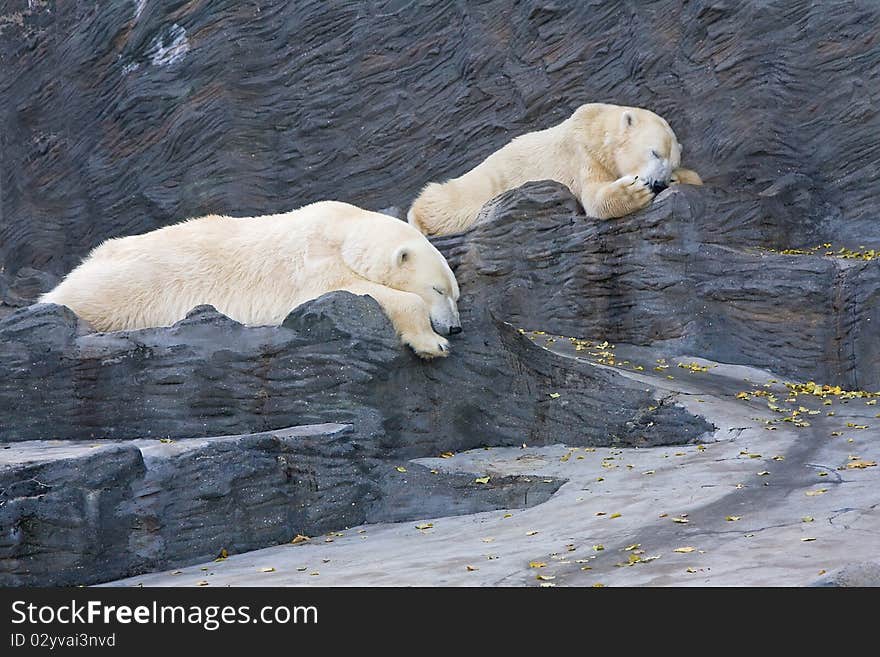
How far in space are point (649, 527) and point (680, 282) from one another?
614cm

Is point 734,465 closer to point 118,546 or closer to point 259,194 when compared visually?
point 118,546

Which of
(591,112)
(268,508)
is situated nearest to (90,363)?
(268,508)

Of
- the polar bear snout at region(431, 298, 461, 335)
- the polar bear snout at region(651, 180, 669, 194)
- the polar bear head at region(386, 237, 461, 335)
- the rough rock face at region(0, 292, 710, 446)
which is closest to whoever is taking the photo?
the rough rock face at region(0, 292, 710, 446)

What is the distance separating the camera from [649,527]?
575cm

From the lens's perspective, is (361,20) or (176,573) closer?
(176,573)

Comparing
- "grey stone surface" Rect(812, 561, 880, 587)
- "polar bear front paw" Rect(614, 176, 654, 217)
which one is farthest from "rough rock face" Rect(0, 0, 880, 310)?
"grey stone surface" Rect(812, 561, 880, 587)

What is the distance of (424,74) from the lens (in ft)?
51.5

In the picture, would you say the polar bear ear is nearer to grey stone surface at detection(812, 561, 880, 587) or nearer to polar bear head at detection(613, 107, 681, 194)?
grey stone surface at detection(812, 561, 880, 587)

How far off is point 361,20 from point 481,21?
5.87 ft

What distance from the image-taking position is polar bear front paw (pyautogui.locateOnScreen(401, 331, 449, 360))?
798cm

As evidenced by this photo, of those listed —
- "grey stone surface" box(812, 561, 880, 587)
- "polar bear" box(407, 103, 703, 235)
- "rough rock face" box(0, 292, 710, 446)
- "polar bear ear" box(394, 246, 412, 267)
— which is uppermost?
"polar bear" box(407, 103, 703, 235)

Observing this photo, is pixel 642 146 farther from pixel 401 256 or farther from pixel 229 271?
pixel 229 271

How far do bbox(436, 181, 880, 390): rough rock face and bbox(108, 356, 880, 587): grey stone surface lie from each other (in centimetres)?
213

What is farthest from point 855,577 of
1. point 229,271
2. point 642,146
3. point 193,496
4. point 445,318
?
point 642,146
